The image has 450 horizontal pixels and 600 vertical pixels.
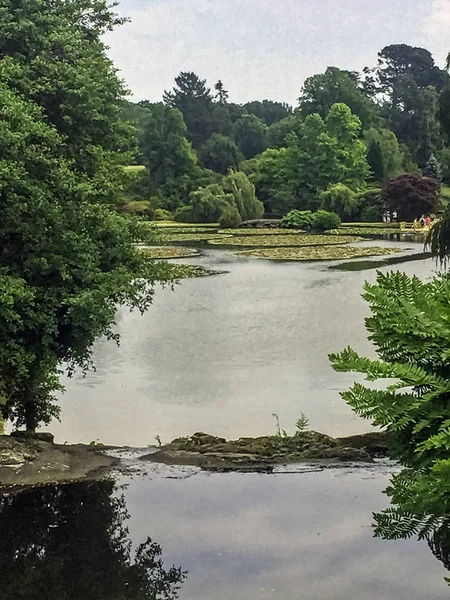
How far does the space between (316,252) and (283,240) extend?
9.29m

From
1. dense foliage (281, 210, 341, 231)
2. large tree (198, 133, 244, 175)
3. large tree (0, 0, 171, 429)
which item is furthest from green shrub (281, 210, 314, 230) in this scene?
large tree (0, 0, 171, 429)

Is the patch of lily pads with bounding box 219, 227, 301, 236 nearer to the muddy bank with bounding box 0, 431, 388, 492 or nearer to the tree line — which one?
the tree line

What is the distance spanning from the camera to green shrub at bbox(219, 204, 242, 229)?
221ft

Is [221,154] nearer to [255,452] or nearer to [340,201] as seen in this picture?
[340,201]

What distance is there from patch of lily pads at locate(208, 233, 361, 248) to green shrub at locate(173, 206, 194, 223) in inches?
576

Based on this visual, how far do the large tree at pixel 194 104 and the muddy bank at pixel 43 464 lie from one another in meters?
95.6

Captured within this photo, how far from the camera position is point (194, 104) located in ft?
358

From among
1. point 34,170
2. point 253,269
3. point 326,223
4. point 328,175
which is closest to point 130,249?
point 34,170

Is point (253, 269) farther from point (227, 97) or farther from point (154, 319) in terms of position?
point (227, 97)

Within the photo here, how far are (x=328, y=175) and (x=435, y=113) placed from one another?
62.0 m

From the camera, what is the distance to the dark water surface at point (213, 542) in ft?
18.0

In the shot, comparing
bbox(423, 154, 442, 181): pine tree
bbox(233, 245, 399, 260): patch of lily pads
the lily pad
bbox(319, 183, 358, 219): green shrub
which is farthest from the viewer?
bbox(423, 154, 442, 181): pine tree

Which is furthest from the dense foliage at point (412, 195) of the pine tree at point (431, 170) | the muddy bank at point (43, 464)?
the muddy bank at point (43, 464)

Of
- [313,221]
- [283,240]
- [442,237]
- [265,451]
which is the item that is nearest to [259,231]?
[313,221]
